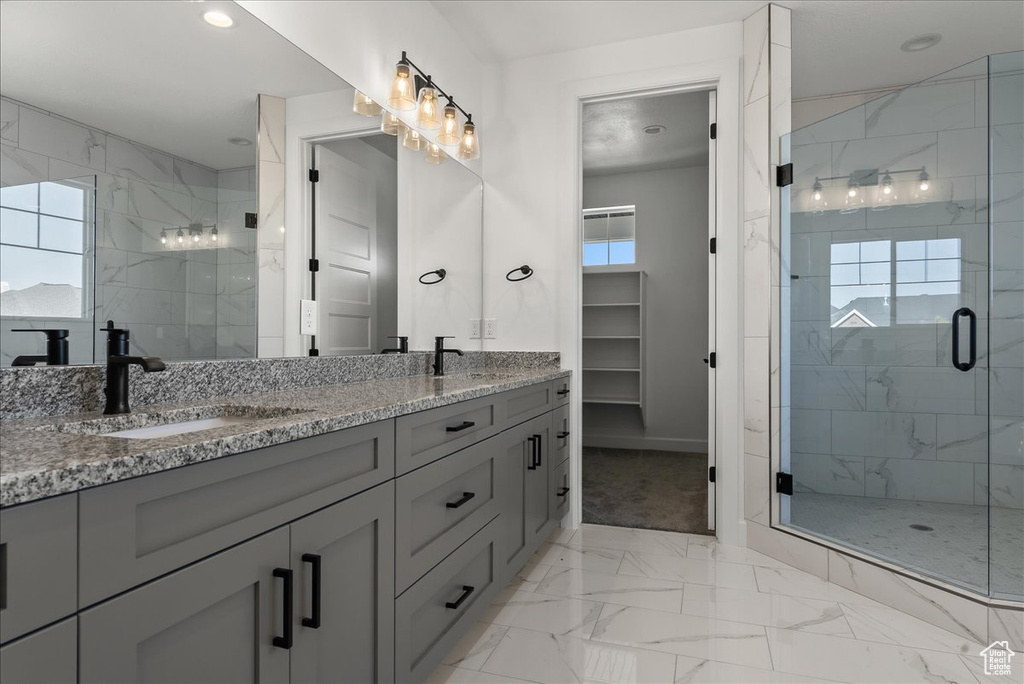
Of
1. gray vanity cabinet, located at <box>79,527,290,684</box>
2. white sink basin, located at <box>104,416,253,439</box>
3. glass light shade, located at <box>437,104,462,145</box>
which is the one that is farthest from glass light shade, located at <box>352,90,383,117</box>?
gray vanity cabinet, located at <box>79,527,290,684</box>

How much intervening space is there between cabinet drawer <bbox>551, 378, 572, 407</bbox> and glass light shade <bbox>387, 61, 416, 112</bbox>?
4.76ft

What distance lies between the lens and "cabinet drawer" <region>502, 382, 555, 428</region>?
2105mm

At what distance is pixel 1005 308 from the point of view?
205 cm

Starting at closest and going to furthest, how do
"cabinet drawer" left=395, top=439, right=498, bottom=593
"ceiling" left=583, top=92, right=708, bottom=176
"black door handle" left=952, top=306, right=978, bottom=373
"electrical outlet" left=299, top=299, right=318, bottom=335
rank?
"cabinet drawer" left=395, top=439, right=498, bottom=593 < "electrical outlet" left=299, top=299, right=318, bottom=335 < "black door handle" left=952, top=306, right=978, bottom=373 < "ceiling" left=583, top=92, right=708, bottom=176

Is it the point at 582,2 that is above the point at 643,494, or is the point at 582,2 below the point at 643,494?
above

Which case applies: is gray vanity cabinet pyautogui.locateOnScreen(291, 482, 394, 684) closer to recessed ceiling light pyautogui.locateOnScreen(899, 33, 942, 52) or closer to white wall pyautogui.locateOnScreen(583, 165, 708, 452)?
recessed ceiling light pyautogui.locateOnScreen(899, 33, 942, 52)

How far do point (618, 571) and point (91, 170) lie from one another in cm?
235

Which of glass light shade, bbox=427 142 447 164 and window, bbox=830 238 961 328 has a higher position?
glass light shade, bbox=427 142 447 164

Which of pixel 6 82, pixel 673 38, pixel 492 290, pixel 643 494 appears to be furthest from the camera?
pixel 643 494

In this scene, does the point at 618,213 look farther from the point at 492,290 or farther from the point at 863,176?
the point at 863,176

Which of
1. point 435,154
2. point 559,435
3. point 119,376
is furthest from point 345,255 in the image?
point 559,435

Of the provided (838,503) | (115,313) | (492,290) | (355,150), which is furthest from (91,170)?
(838,503)

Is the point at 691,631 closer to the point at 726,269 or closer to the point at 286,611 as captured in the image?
the point at 286,611

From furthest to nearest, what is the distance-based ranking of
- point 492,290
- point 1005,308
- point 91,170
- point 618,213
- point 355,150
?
point 618,213, point 492,290, point 355,150, point 1005,308, point 91,170
